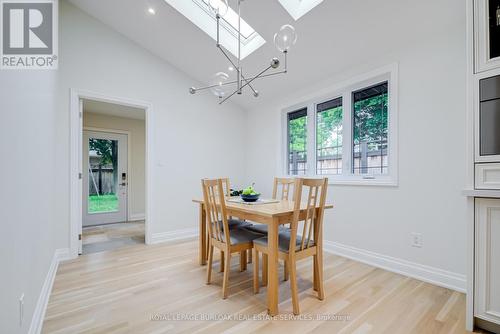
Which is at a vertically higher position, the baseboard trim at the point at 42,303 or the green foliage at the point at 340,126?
the green foliage at the point at 340,126

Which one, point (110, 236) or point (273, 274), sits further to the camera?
point (110, 236)

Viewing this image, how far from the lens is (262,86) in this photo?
3.96m

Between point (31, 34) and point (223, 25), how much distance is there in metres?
2.13

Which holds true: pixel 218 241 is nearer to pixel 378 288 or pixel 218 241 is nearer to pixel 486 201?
pixel 378 288

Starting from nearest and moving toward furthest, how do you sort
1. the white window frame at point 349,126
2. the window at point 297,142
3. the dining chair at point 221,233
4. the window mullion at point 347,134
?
the dining chair at point 221,233 < the white window frame at point 349,126 < the window mullion at point 347,134 < the window at point 297,142

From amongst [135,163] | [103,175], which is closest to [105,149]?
[103,175]

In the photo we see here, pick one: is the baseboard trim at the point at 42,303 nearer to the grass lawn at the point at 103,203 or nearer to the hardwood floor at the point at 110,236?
the hardwood floor at the point at 110,236

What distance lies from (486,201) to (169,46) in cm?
394

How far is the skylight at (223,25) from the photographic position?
303 cm

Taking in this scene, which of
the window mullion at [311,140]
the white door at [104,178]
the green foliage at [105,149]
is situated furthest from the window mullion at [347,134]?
the green foliage at [105,149]

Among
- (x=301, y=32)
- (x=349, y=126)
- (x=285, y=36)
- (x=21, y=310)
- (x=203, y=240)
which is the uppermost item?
(x=301, y=32)

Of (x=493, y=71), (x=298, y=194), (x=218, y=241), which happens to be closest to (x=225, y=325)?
(x=218, y=241)

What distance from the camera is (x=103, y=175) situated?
5.21 meters

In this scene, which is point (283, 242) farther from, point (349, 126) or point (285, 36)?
point (349, 126)
